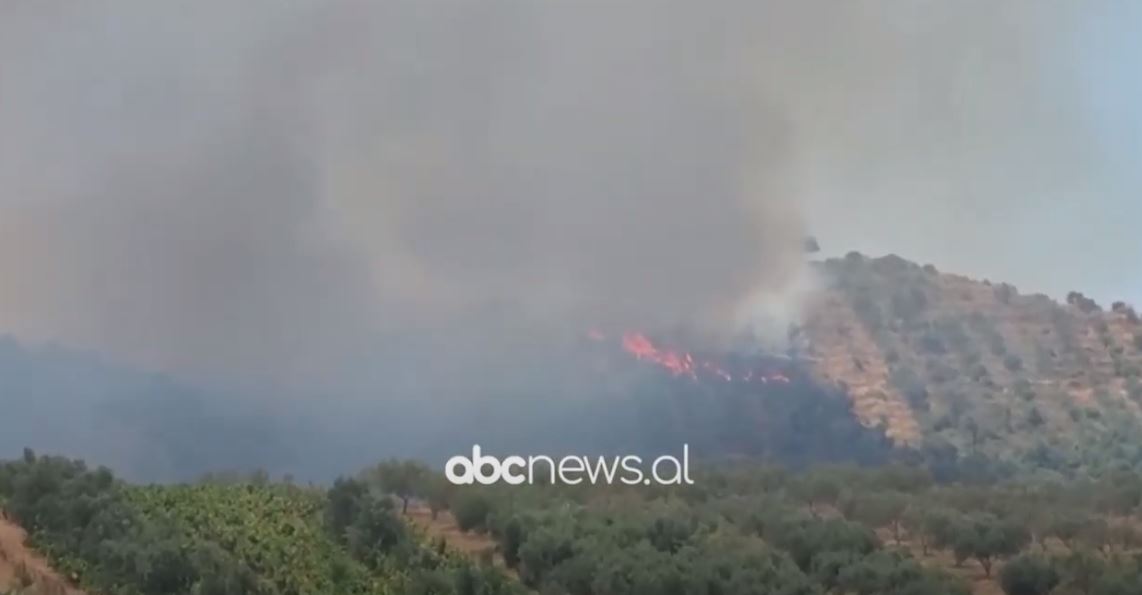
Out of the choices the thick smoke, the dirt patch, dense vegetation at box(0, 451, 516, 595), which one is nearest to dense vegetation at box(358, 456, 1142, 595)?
dense vegetation at box(0, 451, 516, 595)

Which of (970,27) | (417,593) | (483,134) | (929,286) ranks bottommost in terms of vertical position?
(417,593)

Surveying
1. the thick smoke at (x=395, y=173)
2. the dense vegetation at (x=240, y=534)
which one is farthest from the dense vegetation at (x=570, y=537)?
the thick smoke at (x=395, y=173)

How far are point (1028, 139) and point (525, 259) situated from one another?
1.95 m

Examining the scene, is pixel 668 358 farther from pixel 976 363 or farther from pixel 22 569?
pixel 22 569

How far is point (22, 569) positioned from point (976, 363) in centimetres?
347

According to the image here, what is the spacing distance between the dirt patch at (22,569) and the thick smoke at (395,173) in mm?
703

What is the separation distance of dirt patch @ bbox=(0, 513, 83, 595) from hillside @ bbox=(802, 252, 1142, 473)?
2.77m

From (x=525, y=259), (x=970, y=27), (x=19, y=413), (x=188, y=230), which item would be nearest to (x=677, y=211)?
(x=525, y=259)

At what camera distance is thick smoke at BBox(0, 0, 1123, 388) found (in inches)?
206

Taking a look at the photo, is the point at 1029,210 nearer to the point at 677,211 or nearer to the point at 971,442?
the point at 971,442

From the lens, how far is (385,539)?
5.14m

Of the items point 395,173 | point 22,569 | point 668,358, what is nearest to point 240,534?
point 22,569

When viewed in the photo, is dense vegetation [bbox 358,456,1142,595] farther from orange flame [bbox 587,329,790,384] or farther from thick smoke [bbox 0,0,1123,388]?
thick smoke [bbox 0,0,1123,388]

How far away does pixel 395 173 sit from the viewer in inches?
Answer: 209
